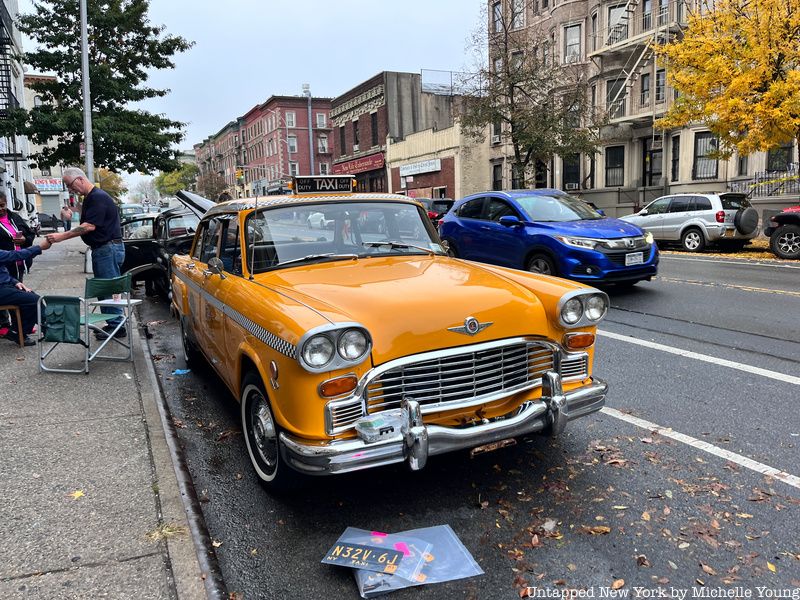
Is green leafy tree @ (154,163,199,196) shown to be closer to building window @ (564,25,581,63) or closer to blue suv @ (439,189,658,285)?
building window @ (564,25,581,63)

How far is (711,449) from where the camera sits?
4.03 metres

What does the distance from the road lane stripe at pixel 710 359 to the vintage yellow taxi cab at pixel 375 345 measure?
9.02 feet

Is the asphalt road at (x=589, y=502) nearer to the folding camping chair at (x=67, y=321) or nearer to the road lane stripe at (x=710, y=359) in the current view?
the road lane stripe at (x=710, y=359)

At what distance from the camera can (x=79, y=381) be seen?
224 inches

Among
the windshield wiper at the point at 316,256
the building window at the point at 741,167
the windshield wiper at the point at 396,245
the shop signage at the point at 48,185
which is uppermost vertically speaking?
the shop signage at the point at 48,185

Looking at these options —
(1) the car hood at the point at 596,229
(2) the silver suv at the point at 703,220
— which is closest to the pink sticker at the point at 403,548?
(1) the car hood at the point at 596,229

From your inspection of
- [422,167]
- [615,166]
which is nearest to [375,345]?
[615,166]

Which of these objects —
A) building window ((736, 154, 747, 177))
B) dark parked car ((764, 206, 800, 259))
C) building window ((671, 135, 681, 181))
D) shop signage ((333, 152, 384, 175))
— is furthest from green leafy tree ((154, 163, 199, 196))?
dark parked car ((764, 206, 800, 259))

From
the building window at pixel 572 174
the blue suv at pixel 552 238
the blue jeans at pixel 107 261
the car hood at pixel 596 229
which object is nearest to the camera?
the blue jeans at pixel 107 261

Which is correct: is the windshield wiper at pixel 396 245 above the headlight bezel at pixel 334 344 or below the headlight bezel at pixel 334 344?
above

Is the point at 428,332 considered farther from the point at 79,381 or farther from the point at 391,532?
the point at 79,381

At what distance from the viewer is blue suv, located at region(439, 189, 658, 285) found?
29.8ft

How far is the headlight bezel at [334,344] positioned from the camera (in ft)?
9.55

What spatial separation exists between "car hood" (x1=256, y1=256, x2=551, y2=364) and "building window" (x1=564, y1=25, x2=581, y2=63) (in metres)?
29.8
